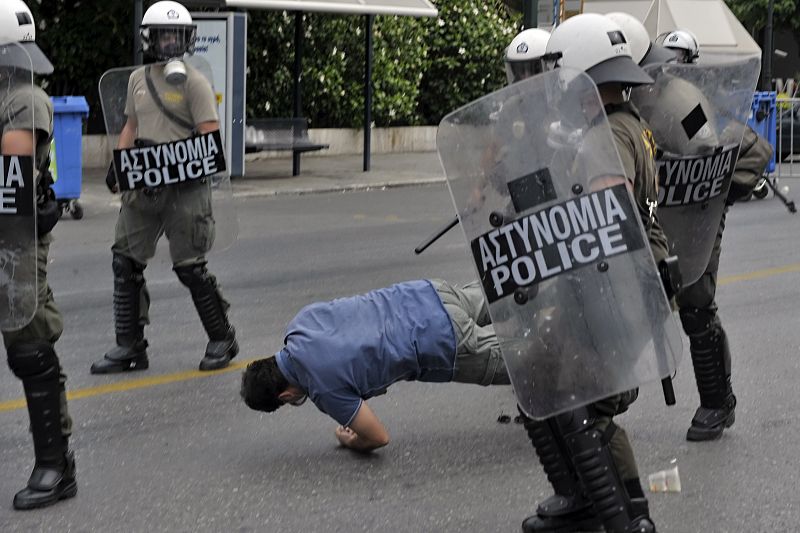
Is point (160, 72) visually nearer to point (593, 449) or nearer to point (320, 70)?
point (593, 449)

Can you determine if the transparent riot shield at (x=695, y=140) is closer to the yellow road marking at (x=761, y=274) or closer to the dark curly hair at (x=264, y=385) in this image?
the dark curly hair at (x=264, y=385)

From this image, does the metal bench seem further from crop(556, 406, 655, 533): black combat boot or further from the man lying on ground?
crop(556, 406, 655, 533): black combat boot

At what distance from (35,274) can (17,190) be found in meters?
0.32

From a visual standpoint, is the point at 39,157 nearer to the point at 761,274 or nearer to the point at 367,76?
the point at 761,274

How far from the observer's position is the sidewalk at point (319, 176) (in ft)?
55.5

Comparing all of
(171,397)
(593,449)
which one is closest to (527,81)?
(593,449)

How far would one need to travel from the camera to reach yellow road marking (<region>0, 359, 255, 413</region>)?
6.56 m

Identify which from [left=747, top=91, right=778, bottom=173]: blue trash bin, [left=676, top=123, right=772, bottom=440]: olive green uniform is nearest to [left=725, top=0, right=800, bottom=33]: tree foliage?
[left=747, top=91, right=778, bottom=173]: blue trash bin

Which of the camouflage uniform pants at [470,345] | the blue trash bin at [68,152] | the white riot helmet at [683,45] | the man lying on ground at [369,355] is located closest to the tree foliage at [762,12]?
the blue trash bin at [68,152]

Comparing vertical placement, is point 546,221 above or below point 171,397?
above

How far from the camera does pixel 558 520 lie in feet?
15.8

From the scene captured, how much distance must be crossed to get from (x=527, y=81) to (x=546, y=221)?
40cm

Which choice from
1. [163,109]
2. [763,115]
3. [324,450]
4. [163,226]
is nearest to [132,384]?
[163,226]

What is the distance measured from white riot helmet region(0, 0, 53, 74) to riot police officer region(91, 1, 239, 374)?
2077 mm
